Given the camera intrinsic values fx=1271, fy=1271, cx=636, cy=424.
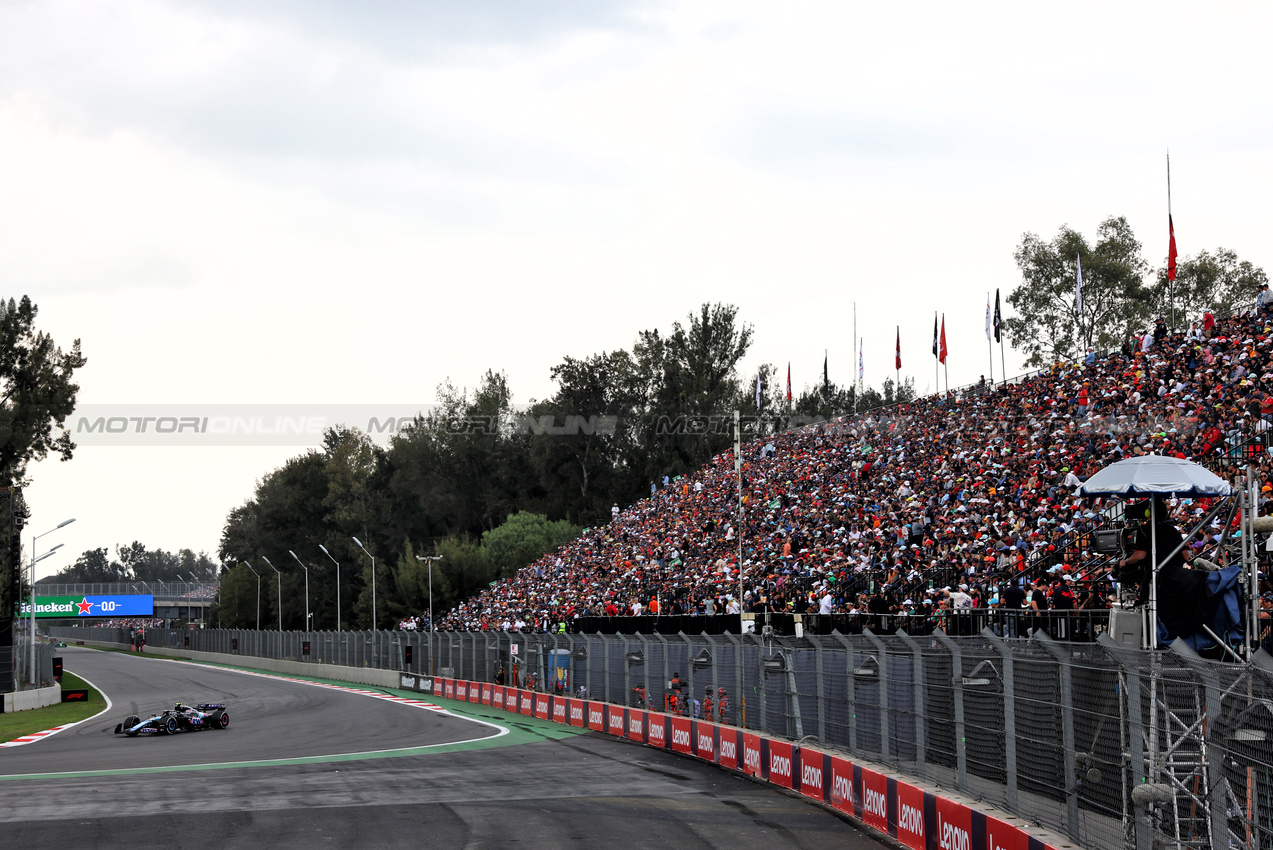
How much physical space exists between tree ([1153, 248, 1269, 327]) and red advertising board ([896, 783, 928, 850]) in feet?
194

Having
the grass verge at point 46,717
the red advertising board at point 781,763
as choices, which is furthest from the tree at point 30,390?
the red advertising board at point 781,763

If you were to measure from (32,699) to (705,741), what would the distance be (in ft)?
104

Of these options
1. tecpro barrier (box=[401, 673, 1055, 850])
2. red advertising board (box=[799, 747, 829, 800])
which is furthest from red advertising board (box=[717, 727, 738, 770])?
red advertising board (box=[799, 747, 829, 800])

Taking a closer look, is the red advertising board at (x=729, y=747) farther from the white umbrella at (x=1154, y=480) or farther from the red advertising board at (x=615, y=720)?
the white umbrella at (x=1154, y=480)

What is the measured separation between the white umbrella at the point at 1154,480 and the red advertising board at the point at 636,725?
1245 cm

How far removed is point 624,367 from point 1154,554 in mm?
86771

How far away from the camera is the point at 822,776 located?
14.5m

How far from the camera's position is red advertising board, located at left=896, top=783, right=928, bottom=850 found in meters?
11.3

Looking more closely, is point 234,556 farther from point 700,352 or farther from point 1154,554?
point 1154,554

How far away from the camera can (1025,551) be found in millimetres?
26781

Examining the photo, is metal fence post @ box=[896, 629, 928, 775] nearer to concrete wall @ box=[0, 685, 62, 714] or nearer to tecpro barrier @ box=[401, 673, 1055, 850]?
tecpro barrier @ box=[401, 673, 1055, 850]

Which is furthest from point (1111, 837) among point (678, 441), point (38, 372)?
point (678, 441)

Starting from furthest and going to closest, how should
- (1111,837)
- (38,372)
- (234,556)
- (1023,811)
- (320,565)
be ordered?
(234,556), (320,565), (38,372), (1023,811), (1111,837)

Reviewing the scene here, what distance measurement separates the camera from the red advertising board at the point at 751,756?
16984 mm
